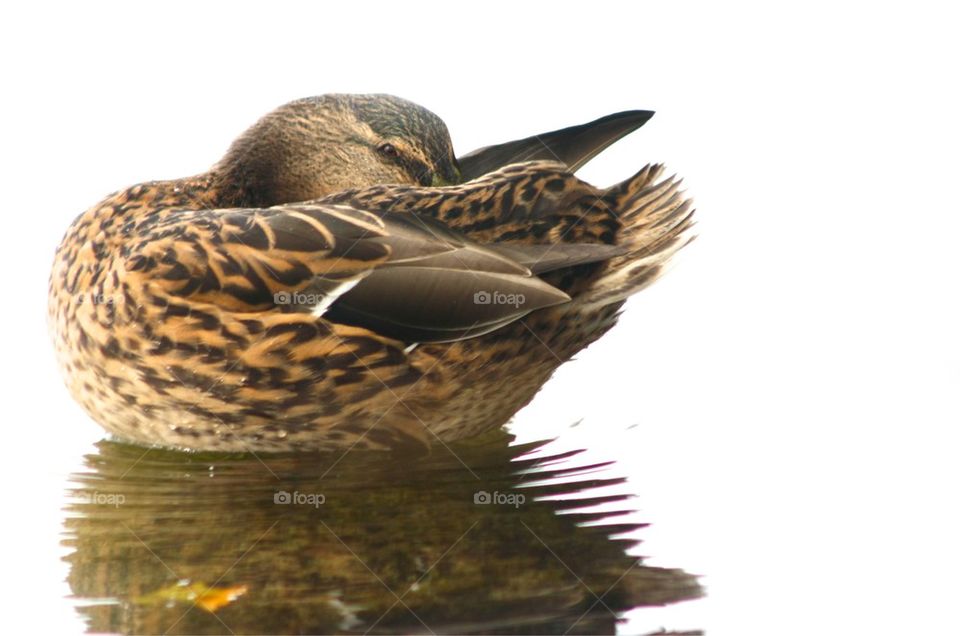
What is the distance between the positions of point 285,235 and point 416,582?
6.31 ft

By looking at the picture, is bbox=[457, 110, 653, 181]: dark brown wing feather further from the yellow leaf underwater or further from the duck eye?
the yellow leaf underwater

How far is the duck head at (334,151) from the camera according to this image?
7398 millimetres

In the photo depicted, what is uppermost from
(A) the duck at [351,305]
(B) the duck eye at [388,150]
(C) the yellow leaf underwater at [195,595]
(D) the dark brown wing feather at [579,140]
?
(D) the dark brown wing feather at [579,140]

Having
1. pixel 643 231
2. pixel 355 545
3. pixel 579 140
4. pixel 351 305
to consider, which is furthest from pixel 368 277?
pixel 579 140

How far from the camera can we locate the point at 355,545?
18.4 feet

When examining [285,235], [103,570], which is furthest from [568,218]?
[103,570]

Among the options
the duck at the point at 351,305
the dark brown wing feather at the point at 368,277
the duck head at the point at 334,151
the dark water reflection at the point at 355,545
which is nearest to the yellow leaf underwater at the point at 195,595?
the dark water reflection at the point at 355,545

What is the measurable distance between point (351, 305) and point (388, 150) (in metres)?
1.46

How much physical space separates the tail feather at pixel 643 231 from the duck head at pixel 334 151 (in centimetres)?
107

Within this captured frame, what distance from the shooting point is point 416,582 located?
5.15m

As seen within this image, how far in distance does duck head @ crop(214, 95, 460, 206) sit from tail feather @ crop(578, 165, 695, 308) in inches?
42.2

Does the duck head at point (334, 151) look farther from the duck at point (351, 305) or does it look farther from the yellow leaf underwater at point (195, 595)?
the yellow leaf underwater at point (195, 595)

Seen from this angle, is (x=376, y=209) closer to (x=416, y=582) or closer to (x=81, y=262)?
(x=81, y=262)

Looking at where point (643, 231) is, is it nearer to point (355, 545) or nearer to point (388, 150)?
point (388, 150)
